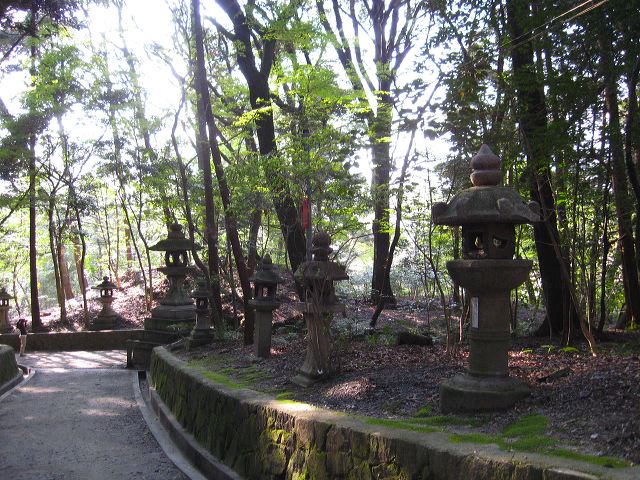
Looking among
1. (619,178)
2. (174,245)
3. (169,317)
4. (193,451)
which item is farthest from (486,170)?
(169,317)

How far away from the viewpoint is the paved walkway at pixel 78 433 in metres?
6.66

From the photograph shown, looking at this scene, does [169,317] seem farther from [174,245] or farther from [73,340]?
Result: [73,340]

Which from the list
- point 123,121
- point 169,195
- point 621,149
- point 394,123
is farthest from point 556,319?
point 123,121

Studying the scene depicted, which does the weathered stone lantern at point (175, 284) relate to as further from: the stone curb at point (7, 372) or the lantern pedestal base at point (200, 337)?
the stone curb at point (7, 372)

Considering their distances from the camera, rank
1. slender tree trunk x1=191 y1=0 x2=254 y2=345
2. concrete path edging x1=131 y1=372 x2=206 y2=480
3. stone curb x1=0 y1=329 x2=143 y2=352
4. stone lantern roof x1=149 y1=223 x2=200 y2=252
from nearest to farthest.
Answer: concrete path edging x1=131 y1=372 x2=206 y2=480 → slender tree trunk x1=191 y1=0 x2=254 y2=345 → stone lantern roof x1=149 y1=223 x2=200 y2=252 → stone curb x1=0 y1=329 x2=143 y2=352

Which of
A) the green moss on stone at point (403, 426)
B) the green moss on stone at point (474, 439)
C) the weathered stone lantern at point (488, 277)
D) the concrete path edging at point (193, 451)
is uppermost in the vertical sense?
the weathered stone lantern at point (488, 277)

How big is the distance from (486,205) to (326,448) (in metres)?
2.41

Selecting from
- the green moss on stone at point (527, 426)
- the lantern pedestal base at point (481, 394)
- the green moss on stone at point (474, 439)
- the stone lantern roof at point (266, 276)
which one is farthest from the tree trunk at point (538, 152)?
the stone lantern roof at point (266, 276)

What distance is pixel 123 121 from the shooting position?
19.8 metres

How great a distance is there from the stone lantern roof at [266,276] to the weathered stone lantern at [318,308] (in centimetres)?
214

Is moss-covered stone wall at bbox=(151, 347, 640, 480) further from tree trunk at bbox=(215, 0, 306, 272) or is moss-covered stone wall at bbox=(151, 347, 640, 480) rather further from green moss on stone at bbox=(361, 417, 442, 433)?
tree trunk at bbox=(215, 0, 306, 272)

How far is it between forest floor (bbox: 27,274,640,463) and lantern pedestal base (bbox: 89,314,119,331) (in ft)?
41.7

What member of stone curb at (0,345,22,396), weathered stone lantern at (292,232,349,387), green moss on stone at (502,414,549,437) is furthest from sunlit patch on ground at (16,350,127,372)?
green moss on stone at (502,414,549,437)

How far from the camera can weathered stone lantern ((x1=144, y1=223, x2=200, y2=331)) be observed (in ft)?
51.2
